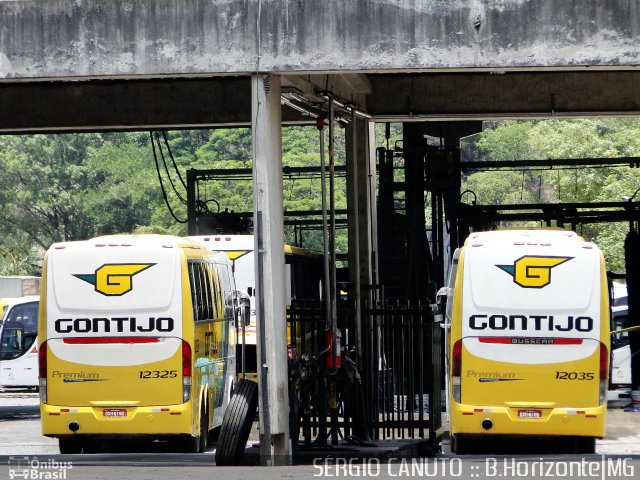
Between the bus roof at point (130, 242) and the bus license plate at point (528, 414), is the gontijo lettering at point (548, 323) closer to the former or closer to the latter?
the bus license plate at point (528, 414)

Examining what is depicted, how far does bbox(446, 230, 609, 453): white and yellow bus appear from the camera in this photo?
53.3 feet

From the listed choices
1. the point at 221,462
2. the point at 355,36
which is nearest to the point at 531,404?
the point at 221,462

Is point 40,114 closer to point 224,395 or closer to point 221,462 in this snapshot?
point 224,395

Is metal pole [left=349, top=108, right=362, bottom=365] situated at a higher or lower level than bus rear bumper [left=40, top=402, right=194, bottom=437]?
higher

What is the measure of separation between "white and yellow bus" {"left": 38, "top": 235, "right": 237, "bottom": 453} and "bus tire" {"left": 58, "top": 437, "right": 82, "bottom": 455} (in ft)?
3.35

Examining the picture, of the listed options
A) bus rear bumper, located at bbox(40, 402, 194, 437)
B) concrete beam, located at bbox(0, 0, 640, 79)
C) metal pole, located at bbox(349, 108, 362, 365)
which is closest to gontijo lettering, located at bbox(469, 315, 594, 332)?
metal pole, located at bbox(349, 108, 362, 365)

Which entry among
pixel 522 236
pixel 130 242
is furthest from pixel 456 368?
pixel 130 242

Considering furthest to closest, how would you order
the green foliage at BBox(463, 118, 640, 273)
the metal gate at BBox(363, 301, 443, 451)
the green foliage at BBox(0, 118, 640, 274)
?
the green foliage at BBox(0, 118, 640, 274) → the green foliage at BBox(463, 118, 640, 273) → the metal gate at BBox(363, 301, 443, 451)

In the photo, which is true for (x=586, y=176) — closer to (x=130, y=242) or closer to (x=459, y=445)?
(x=459, y=445)

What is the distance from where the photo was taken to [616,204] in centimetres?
2958

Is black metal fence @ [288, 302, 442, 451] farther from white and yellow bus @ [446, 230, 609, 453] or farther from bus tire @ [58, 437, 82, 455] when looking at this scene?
bus tire @ [58, 437, 82, 455]

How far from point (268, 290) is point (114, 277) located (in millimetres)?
2794

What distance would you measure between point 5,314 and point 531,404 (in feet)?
72.0

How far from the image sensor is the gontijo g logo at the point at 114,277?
1672cm
